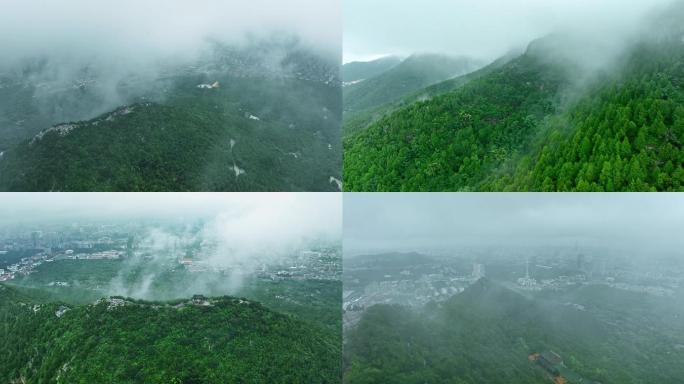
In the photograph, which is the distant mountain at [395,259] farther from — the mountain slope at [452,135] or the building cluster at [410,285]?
the mountain slope at [452,135]

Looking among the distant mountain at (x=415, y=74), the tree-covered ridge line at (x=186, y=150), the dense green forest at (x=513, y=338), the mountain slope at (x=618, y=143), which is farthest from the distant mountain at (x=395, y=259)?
the distant mountain at (x=415, y=74)

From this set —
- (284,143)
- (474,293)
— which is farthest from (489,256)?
(284,143)

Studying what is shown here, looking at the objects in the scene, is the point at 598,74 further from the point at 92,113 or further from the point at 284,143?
the point at 92,113

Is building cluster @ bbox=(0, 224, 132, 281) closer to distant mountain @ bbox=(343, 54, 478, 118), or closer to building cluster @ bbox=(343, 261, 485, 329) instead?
building cluster @ bbox=(343, 261, 485, 329)

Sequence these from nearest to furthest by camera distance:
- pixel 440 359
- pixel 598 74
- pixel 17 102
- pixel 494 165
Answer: pixel 440 359, pixel 17 102, pixel 494 165, pixel 598 74

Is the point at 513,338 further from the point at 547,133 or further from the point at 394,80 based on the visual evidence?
the point at 394,80

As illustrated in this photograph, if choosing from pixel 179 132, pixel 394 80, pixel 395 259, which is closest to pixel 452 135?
pixel 395 259
